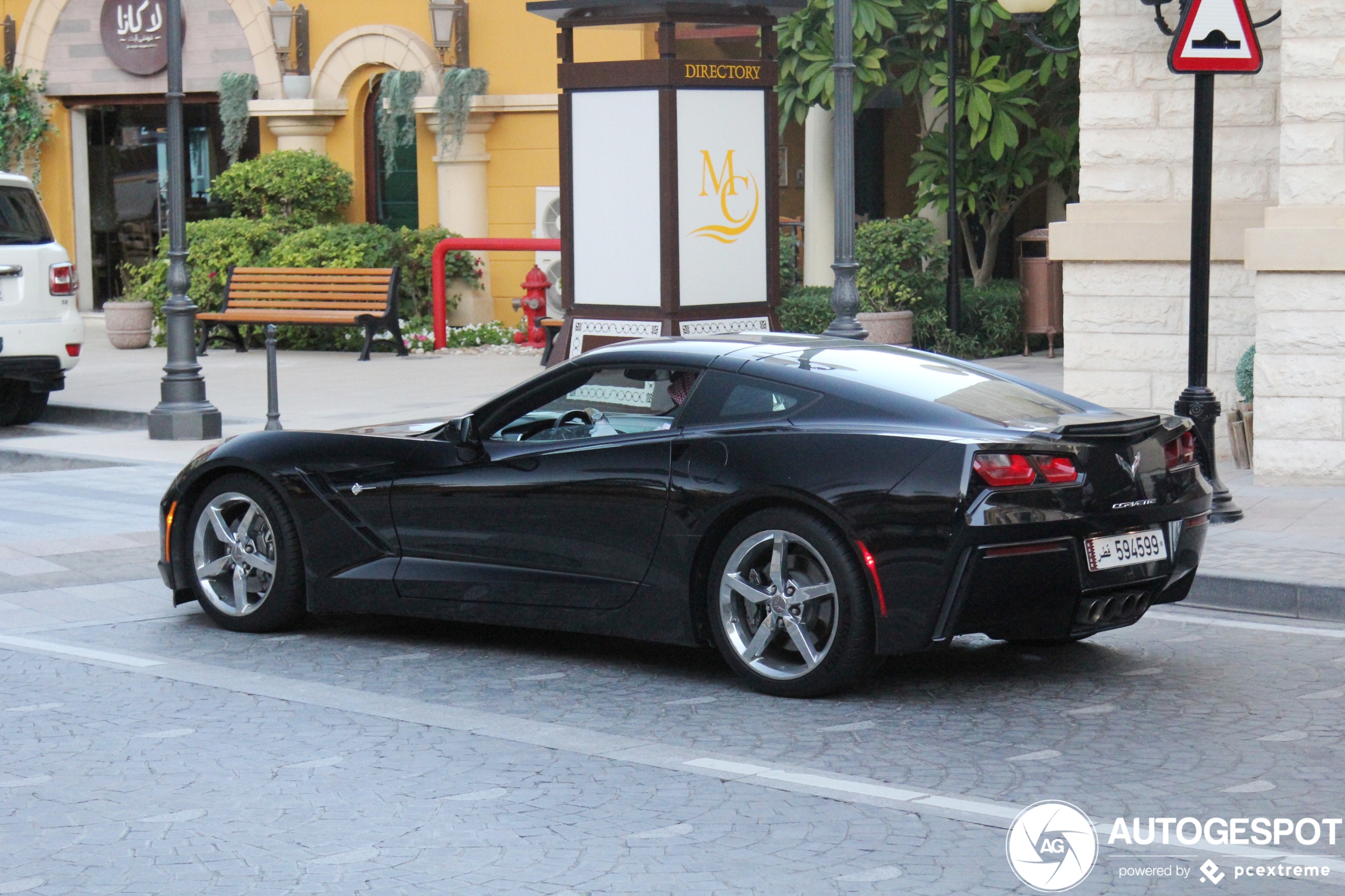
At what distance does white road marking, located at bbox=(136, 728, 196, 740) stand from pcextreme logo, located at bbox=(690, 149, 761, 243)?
912 cm

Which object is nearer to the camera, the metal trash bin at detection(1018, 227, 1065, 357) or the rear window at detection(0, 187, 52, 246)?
the rear window at detection(0, 187, 52, 246)

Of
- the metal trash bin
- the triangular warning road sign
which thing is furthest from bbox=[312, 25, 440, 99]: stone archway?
the triangular warning road sign

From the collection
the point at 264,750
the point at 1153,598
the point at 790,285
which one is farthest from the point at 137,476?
the point at 790,285

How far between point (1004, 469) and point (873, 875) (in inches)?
76.2

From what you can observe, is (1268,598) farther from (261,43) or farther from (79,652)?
(261,43)

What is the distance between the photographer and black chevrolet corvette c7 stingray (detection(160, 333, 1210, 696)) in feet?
20.7

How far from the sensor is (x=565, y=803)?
537cm

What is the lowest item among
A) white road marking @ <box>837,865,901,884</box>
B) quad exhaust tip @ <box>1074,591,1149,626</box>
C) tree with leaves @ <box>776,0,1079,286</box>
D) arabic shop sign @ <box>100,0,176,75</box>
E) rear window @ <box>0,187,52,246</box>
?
white road marking @ <box>837,865,901,884</box>

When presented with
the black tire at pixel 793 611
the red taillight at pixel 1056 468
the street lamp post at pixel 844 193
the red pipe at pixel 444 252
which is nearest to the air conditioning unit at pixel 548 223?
the red pipe at pixel 444 252

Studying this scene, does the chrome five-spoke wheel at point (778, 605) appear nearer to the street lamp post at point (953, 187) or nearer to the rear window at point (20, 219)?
the rear window at point (20, 219)

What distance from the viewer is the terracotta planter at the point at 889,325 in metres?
19.2

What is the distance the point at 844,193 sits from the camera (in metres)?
12.2

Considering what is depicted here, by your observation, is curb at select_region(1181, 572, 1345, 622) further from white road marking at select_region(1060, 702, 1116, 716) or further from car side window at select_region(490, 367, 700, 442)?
car side window at select_region(490, 367, 700, 442)

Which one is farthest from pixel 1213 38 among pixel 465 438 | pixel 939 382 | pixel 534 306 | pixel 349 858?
pixel 534 306
